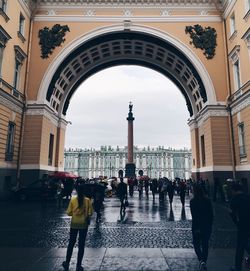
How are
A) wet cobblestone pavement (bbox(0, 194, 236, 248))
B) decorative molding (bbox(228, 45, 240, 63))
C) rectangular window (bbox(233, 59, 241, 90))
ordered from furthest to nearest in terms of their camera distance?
1. rectangular window (bbox(233, 59, 241, 90))
2. decorative molding (bbox(228, 45, 240, 63))
3. wet cobblestone pavement (bbox(0, 194, 236, 248))

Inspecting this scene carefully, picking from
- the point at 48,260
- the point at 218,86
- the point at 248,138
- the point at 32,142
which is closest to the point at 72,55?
the point at 32,142

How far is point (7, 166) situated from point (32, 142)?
11.7 feet

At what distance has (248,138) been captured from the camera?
2172cm

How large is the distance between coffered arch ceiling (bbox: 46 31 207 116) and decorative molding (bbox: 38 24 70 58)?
5.60 ft

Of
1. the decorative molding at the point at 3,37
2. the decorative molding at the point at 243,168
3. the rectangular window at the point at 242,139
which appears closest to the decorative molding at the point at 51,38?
the decorative molding at the point at 3,37

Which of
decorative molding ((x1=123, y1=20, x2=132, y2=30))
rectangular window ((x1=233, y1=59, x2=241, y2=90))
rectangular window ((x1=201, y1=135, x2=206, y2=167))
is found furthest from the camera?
rectangular window ((x1=201, y1=135, x2=206, y2=167))

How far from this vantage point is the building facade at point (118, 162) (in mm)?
141000

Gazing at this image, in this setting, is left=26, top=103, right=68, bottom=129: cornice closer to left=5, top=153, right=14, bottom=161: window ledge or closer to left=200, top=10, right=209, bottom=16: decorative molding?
left=5, top=153, right=14, bottom=161: window ledge

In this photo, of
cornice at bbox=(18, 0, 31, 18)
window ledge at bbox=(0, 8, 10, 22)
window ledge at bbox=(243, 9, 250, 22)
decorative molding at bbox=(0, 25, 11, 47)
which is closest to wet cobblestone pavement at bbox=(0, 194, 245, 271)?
decorative molding at bbox=(0, 25, 11, 47)

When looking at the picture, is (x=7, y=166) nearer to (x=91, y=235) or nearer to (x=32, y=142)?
(x=32, y=142)

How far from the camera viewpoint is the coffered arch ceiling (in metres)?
28.2

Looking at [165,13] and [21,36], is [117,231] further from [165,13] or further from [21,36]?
[165,13]

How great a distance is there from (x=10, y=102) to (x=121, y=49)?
14815 millimetres

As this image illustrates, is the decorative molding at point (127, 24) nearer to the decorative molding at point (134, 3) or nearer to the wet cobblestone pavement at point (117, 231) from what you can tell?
the decorative molding at point (134, 3)
